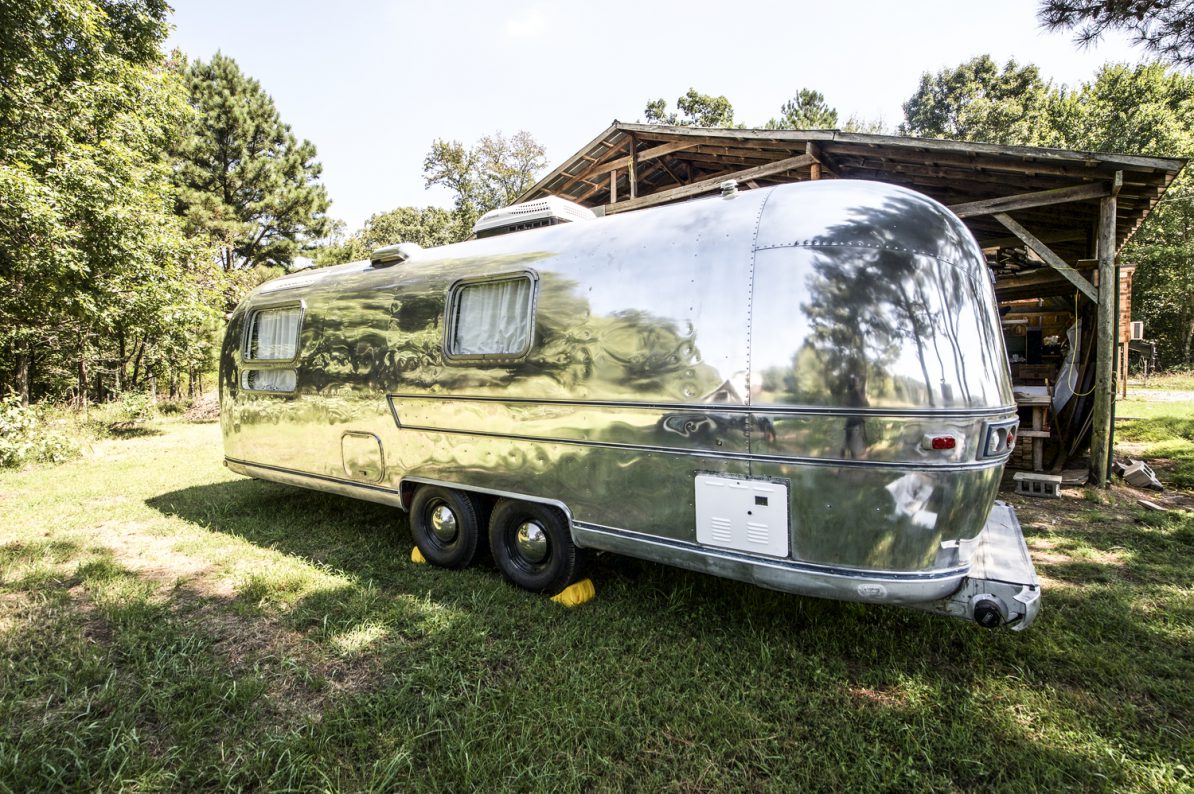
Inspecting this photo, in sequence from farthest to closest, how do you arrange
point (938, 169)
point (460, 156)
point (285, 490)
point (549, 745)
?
point (460, 156) < point (285, 490) < point (938, 169) < point (549, 745)

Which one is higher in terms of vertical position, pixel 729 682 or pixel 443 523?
pixel 443 523

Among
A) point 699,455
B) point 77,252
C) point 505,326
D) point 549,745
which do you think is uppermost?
point 77,252

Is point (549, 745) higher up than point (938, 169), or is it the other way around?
point (938, 169)

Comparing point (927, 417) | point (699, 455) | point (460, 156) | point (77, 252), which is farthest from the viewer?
point (460, 156)

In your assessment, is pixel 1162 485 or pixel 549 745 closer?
pixel 549 745

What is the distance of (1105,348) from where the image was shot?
6801 mm

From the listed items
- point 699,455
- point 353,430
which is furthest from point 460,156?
point 699,455

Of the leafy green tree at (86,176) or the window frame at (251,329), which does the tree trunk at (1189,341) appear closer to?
the window frame at (251,329)

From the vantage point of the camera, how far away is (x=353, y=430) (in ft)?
16.7

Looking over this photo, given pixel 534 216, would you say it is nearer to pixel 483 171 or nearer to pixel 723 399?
pixel 723 399

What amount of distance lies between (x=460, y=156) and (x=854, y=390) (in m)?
33.6

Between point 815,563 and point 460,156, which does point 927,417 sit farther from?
point 460,156

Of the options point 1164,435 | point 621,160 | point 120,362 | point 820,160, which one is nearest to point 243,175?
point 120,362

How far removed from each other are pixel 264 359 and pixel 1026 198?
8.92 metres
